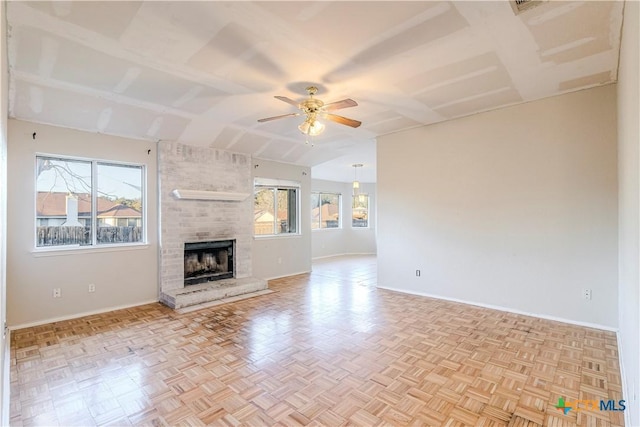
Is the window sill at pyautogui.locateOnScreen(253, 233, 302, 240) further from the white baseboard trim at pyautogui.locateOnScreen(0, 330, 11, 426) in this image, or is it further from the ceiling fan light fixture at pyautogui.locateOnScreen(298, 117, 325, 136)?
the white baseboard trim at pyautogui.locateOnScreen(0, 330, 11, 426)

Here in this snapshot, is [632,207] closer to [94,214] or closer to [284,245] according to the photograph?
[284,245]

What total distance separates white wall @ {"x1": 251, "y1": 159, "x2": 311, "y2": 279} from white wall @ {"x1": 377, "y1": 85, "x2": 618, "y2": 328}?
2.17 meters

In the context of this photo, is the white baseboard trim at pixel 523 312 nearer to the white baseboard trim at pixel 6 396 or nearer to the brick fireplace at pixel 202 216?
the brick fireplace at pixel 202 216

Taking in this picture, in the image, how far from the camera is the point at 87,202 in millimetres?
4203

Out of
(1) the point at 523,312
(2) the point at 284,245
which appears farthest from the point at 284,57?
(2) the point at 284,245

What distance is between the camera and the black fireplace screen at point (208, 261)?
5086mm

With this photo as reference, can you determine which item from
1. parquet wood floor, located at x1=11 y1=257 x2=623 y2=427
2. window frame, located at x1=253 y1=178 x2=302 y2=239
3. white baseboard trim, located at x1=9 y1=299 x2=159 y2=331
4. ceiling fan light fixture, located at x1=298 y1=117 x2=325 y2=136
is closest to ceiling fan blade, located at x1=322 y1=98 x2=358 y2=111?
ceiling fan light fixture, located at x1=298 y1=117 x2=325 y2=136

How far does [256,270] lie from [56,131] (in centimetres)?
371

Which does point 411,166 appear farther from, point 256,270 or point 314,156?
point 256,270

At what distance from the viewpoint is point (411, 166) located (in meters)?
4.96

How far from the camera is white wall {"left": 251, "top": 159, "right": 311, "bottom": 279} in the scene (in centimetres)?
612

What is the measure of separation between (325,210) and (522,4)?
787 centimetres

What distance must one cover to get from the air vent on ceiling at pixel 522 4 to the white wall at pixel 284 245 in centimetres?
472

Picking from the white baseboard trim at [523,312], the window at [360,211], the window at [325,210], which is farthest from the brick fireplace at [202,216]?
the window at [360,211]
